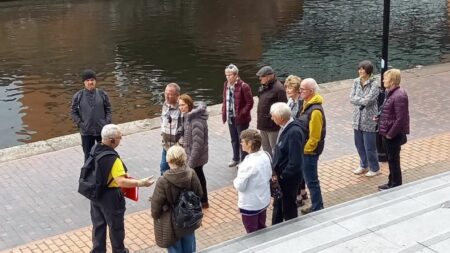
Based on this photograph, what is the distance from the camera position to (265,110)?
26.8ft

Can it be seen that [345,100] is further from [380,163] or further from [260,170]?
[260,170]

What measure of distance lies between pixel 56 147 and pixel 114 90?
750 cm

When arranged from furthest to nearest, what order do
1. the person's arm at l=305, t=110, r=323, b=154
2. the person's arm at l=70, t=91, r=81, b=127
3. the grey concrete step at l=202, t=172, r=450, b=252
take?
the person's arm at l=70, t=91, r=81, b=127 → the person's arm at l=305, t=110, r=323, b=154 → the grey concrete step at l=202, t=172, r=450, b=252

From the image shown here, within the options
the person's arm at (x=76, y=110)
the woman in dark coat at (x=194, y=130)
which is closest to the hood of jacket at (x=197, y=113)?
the woman in dark coat at (x=194, y=130)

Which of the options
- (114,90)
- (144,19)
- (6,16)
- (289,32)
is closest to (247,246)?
(114,90)

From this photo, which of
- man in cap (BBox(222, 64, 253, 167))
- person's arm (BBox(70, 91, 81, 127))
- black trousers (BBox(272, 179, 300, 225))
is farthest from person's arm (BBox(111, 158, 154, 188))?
man in cap (BBox(222, 64, 253, 167))

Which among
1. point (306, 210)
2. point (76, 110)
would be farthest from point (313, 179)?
point (76, 110)

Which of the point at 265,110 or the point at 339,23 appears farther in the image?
the point at 339,23

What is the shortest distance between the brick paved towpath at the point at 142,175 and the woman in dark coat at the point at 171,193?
1.12m

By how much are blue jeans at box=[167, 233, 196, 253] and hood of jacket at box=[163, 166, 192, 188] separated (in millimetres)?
527

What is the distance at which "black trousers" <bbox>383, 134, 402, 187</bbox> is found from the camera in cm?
770

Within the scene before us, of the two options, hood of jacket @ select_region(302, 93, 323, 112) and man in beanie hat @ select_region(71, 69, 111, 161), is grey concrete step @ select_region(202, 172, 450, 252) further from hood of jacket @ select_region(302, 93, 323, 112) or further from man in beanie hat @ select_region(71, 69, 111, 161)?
man in beanie hat @ select_region(71, 69, 111, 161)

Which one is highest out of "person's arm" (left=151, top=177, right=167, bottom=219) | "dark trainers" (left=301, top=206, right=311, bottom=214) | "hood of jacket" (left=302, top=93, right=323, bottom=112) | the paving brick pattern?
"hood of jacket" (left=302, top=93, right=323, bottom=112)

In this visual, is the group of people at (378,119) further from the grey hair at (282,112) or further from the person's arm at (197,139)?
the person's arm at (197,139)
